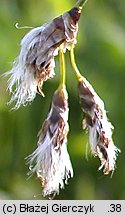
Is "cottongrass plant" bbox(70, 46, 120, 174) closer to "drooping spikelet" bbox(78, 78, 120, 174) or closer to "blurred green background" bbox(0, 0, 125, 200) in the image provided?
"drooping spikelet" bbox(78, 78, 120, 174)

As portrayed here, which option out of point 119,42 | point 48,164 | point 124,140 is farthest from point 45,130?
point 124,140

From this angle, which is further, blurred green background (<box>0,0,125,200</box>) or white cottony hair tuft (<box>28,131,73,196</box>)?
blurred green background (<box>0,0,125,200</box>)

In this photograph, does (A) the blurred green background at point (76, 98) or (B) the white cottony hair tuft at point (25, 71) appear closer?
(B) the white cottony hair tuft at point (25, 71)

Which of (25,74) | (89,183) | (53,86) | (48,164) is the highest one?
(53,86)

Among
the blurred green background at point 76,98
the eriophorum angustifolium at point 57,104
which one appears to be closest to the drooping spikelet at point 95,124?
the eriophorum angustifolium at point 57,104

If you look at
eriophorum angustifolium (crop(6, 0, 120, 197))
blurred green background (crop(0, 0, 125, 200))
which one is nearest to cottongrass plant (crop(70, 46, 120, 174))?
eriophorum angustifolium (crop(6, 0, 120, 197))

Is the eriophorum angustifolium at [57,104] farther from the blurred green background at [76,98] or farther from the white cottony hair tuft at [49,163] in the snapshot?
the blurred green background at [76,98]

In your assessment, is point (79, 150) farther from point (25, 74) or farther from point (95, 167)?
point (25, 74)

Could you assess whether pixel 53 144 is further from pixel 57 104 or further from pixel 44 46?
pixel 44 46
